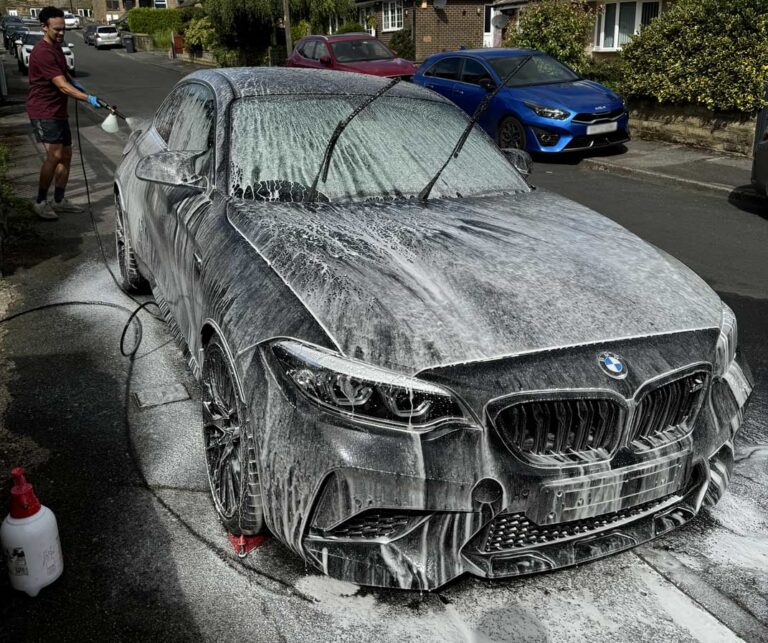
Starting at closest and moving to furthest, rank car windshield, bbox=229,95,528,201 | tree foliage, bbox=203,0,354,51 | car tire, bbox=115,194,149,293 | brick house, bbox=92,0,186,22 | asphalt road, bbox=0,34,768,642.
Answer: asphalt road, bbox=0,34,768,642 < car windshield, bbox=229,95,528,201 < car tire, bbox=115,194,149,293 < tree foliage, bbox=203,0,354,51 < brick house, bbox=92,0,186,22

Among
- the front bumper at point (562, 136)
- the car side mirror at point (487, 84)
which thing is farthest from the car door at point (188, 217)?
the car side mirror at point (487, 84)

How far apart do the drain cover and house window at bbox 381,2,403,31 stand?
38.5 m

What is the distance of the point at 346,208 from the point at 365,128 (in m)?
0.69

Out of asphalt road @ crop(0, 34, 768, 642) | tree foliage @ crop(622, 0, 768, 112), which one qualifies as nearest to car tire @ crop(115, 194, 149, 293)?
asphalt road @ crop(0, 34, 768, 642)

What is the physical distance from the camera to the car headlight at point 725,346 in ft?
9.62

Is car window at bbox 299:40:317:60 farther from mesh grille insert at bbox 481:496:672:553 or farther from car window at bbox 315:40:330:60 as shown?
mesh grille insert at bbox 481:496:672:553

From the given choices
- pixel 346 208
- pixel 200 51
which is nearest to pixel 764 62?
pixel 346 208

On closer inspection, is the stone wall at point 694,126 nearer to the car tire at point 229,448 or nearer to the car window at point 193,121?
the car window at point 193,121

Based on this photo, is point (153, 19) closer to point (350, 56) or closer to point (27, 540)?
point (350, 56)

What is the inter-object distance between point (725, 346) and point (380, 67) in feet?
55.7

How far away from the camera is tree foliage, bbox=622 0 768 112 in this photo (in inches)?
498

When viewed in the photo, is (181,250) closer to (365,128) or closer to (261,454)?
(365,128)

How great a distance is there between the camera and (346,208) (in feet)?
11.9

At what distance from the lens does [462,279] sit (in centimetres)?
293
